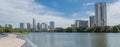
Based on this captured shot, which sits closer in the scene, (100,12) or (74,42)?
(74,42)

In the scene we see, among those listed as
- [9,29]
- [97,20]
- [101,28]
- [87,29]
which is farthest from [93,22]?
[9,29]

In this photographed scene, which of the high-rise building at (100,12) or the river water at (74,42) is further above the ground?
the high-rise building at (100,12)

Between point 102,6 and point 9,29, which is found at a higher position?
point 102,6

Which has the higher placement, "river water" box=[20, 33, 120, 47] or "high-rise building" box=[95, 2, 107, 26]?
"high-rise building" box=[95, 2, 107, 26]

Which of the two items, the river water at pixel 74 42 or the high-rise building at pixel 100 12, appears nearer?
the river water at pixel 74 42

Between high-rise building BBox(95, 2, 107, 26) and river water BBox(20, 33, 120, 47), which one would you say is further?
high-rise building BBox(95, 2, 107, 26)

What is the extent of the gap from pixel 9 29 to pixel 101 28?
172ft

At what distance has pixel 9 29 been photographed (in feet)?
419

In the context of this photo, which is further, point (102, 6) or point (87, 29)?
point (102, 6)

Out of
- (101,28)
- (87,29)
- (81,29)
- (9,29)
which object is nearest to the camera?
(9,29)

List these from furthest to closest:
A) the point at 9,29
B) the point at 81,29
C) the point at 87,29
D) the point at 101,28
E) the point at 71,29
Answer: the point at 71,29
the point at 81,29
the point at 87,29
the point at 101,28
the point at 9,29

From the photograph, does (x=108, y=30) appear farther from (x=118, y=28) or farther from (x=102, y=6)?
(x=102, y=6)

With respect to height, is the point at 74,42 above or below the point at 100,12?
below

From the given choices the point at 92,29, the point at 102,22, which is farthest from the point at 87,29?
the point at 102,22
